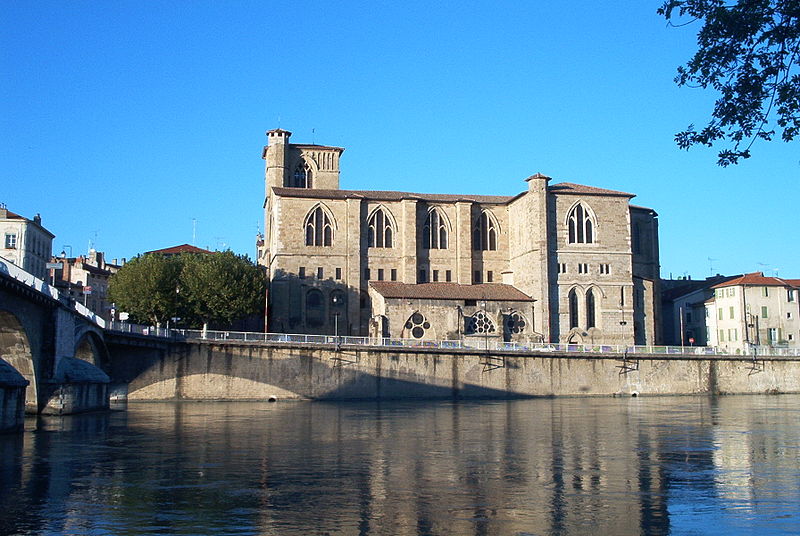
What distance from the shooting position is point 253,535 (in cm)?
1638

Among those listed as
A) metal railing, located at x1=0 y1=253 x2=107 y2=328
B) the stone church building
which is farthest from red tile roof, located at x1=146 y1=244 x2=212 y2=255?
metal railing, located at x1=0 y1=253 x2=107 y2=328

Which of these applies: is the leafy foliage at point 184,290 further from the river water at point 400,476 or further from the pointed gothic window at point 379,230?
the river water at point 400,476

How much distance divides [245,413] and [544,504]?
34.5m

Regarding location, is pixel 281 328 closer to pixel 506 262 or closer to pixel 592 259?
pixel 506 262

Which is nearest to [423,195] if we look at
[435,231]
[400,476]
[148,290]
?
[435,231]

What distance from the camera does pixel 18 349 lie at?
140 ft

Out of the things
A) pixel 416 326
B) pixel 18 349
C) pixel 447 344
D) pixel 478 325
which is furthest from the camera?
pixel 478 325

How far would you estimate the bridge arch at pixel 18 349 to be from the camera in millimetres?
41209

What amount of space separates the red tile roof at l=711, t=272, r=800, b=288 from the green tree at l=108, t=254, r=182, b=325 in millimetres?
54832

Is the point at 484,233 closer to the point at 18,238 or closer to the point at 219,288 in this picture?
the point at 219,288

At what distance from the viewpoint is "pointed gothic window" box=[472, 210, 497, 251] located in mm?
84750

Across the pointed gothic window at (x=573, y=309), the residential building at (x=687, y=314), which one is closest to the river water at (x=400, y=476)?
the pointed gothic window at (x=573, y=309)

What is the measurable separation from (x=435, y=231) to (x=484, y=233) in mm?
5179

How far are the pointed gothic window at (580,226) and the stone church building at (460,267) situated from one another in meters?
0.09
